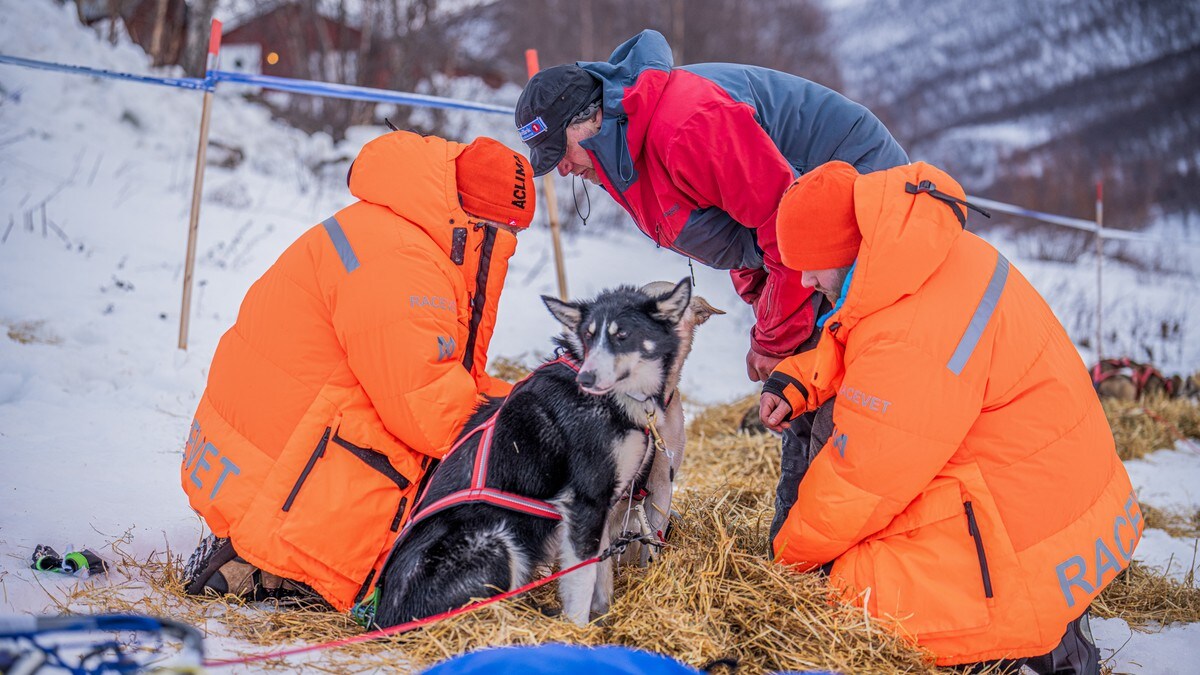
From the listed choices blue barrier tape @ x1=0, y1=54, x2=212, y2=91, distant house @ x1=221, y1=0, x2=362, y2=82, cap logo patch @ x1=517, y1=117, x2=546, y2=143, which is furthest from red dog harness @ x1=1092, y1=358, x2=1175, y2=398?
distant house @ x1=221, y1=0, x2=362, y2=82

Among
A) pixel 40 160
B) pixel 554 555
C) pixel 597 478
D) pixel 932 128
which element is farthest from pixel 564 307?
pixel 932 128

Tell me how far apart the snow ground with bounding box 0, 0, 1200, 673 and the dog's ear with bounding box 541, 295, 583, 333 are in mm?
1653

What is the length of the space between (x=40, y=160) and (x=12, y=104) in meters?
1.36

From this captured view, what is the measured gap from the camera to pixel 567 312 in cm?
314

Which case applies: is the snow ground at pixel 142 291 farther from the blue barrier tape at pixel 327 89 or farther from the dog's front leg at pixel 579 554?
the blue barrier tape at pixel 327 89

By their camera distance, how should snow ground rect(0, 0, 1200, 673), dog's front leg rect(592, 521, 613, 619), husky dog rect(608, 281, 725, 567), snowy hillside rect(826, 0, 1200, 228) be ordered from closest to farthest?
1. dog's front leg rect(592, 521, 613, 619)
2. husky dog rect(608, 281, 725, 567)
3. snow ground rect(0, 0, 1200, 673)
4. snowy hillside rect(826, 0, 1200, 228)

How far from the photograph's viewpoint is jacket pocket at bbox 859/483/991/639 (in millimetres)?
2439

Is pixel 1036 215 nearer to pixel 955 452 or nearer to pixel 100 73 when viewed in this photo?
pixel 955 452

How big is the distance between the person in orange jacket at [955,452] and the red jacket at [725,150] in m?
0.72

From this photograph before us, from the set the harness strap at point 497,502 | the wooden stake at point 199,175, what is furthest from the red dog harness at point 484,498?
the wooden stake at point 199,175

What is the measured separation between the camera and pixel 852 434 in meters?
2.48

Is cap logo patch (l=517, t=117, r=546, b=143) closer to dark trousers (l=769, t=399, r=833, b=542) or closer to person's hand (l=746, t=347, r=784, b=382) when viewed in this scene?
person's hand (l=746, t=347, r=784, b=382)

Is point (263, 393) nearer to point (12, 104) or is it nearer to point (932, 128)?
point (12, 104)

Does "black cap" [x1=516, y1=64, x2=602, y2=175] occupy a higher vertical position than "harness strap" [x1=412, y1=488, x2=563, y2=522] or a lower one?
higher
